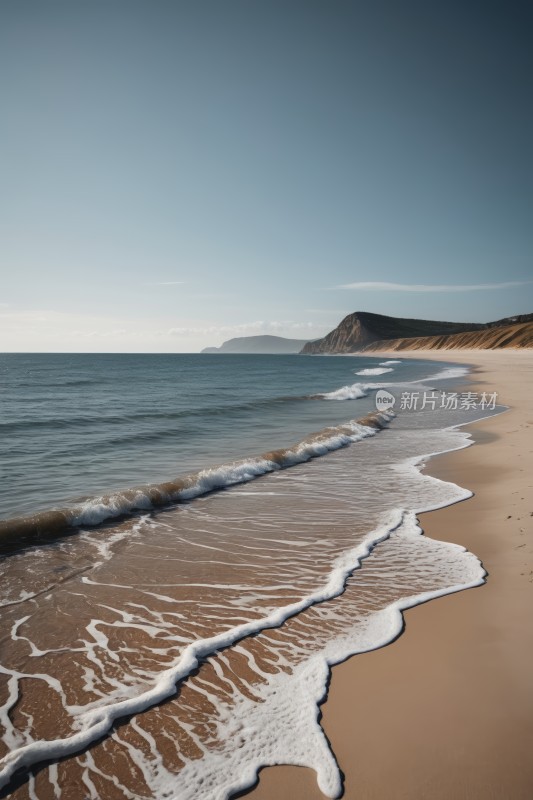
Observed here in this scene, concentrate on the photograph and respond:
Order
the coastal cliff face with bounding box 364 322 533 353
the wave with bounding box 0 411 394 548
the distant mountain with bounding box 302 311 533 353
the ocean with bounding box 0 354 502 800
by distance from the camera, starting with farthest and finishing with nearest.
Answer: the distant mountain with bounding box 302 311 533 353 < the coastal cliff face with bounding box 364 322 533 353 < the wave with bounding box 0 411 394 548 < the ocean with bounding box 0 354 502 800

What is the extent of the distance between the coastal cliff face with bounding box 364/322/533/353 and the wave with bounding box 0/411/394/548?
77454mm

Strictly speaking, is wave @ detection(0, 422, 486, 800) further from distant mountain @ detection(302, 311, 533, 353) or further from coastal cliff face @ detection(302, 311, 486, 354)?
coastal cliff face @ detection(302, 311, 486, 354)

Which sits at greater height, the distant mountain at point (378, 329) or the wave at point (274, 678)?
the distant mountain at point (378, 329)

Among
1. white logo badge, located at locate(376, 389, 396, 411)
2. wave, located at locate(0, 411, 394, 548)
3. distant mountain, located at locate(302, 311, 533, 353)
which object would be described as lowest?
wave, located at locate(0, 411, 394, 548)

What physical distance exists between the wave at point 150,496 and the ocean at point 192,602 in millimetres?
39

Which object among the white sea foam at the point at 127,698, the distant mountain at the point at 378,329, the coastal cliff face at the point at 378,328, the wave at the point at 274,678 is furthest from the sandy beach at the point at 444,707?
the coastal cliff face at the point at 378,328

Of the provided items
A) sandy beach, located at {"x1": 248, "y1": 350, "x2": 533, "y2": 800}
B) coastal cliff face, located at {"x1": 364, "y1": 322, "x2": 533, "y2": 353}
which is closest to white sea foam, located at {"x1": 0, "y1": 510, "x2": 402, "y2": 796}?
sandy beach, located at {"x1": 248, "y1": 350, "x2": 533, "y2": 800}

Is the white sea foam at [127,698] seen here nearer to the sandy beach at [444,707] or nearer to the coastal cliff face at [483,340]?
the sandy beach at [444,707]

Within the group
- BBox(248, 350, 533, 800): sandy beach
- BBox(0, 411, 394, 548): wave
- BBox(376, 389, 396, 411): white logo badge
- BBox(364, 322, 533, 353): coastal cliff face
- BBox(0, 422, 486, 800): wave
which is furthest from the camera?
BBox(364, 322, 533, 353): coastal cliff face

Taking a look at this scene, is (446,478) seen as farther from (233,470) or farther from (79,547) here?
(79,547)

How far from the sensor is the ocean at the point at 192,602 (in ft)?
8.64

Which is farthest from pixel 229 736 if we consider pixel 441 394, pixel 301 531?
pixel 441 394

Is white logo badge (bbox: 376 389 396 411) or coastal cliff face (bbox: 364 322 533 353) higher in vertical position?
coastal cliff face (bbox: 364 322 533 353)

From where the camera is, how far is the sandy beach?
7.65 ft
